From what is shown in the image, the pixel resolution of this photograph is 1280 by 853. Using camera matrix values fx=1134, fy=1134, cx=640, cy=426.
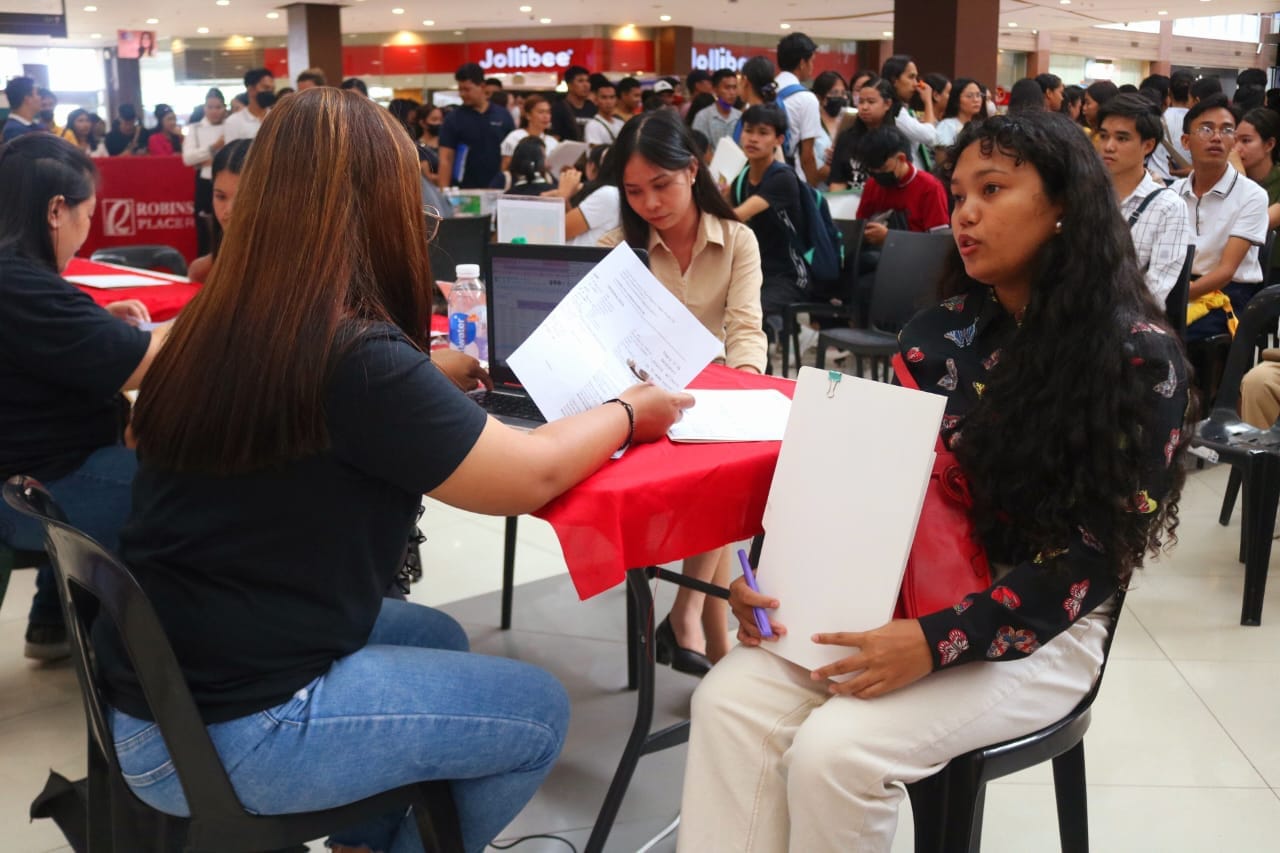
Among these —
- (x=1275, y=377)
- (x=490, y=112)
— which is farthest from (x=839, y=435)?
(x=490, y=112)

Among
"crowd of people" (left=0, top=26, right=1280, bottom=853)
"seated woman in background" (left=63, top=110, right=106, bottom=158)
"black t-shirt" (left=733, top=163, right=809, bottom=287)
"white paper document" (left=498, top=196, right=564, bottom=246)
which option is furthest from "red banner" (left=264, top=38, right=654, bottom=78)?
"crowd of people" (left=0, top=26, right=1280, bottom=853)

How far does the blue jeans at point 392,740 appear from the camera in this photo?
1312 millimetres

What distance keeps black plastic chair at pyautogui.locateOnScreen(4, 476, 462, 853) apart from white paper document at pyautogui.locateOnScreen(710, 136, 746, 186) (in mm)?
4097

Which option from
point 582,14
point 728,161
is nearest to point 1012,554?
point 728,161

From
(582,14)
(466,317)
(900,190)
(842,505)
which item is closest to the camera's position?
(842,505)

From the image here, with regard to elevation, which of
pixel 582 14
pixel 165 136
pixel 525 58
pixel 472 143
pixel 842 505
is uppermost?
pixel 582 14

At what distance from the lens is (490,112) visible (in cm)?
782

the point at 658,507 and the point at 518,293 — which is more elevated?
the point at 518,293

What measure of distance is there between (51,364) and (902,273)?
3102 mm

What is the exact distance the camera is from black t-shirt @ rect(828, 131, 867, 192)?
610cm

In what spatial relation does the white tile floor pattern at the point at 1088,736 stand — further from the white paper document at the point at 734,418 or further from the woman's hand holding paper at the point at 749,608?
the white paper document at the point at 734,418

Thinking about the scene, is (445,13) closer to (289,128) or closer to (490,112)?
(490,112)

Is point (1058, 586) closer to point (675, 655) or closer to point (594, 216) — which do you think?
point (675, 655)

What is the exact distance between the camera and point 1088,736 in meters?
2.44
